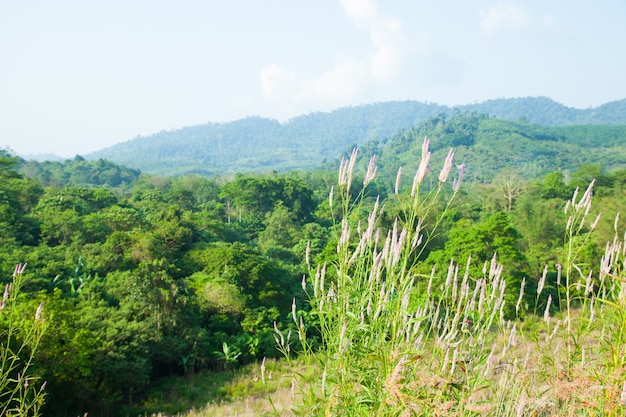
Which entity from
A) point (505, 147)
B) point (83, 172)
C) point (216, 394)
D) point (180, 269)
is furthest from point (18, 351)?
point (505, 147)

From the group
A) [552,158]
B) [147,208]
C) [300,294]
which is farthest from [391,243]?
[552,158]

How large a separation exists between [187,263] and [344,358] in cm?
2103

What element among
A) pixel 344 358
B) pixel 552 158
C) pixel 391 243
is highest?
pixel 391 243

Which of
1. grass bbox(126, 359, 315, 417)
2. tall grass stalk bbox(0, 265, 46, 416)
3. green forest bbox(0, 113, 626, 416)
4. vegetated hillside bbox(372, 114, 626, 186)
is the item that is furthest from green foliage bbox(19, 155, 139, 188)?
tall grass stalk bbox(0, 265, 46, 416)

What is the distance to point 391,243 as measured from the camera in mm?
2604

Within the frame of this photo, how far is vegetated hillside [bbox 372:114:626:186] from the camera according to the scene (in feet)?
379

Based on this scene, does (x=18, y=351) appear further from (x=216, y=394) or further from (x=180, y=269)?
(x=180, y=269)

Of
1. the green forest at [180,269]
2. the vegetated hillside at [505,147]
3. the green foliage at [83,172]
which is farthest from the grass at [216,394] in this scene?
the vegetated hillside at [505,147]

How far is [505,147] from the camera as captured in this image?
135m

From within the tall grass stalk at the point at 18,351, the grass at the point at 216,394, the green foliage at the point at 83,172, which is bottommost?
the grass at the point at 216,394

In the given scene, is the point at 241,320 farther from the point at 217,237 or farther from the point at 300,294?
the point at 217,237

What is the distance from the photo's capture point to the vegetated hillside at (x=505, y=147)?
116m

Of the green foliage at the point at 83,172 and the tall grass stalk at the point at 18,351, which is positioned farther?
the green foliage at the point at 83,172

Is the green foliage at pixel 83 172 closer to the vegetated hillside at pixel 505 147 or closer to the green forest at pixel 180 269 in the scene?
the green forest at pixel 180 269
